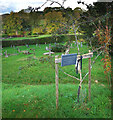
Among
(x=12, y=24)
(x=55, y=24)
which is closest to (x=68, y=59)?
(x=55, y=24)

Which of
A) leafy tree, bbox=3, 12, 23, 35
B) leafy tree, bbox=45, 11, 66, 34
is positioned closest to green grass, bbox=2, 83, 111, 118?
leafy tree, bbox=45, 11, 66, 34

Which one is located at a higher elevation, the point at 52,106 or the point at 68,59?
the point at 68,59

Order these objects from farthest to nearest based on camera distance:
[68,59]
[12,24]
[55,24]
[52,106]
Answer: [12,24] < [55,24] < [52,106] < [68,59]

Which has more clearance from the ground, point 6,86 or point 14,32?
point 14,32

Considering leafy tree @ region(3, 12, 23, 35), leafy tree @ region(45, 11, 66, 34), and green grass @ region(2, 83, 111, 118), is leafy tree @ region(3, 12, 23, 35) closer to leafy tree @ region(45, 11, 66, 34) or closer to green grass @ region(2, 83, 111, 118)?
leafy tree @ region(45, 11, 66, 34)

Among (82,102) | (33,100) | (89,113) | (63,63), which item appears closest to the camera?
(63,63)

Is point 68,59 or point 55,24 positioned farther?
point 55,24

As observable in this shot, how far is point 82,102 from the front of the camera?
14.9 ft

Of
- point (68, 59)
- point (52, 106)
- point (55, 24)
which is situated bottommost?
point (52, 106)

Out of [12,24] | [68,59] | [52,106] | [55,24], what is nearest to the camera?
[68,59]

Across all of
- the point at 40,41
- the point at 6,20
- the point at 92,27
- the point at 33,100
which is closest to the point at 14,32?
the point at 6,20

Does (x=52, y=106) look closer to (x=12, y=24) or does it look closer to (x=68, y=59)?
(x=68, y=59)

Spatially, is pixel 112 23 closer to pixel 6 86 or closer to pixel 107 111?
pixel 107 111

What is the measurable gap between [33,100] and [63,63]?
7.44ft
